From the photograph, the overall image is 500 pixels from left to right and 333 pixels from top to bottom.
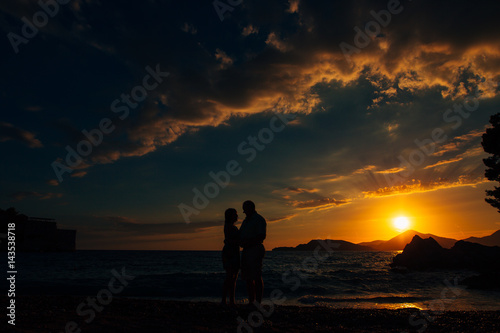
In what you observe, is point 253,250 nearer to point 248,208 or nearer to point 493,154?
point 248,208

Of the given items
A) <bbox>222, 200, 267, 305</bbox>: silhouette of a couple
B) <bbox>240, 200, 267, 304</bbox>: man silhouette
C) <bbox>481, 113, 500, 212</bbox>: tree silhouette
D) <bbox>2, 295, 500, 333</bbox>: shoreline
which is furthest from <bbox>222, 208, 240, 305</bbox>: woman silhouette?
<bbox>481, 113, 500, 212</bbox>: tree silhouette

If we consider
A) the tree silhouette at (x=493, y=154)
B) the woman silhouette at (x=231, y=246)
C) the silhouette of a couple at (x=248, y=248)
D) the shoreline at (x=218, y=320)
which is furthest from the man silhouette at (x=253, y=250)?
the tree silhouette at (x=493, y=154)

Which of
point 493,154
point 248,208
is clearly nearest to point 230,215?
point 248,208

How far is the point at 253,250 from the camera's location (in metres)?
6.90

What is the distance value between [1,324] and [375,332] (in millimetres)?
7715

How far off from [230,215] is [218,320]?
8.01 ft

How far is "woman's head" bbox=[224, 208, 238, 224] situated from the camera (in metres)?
7.47

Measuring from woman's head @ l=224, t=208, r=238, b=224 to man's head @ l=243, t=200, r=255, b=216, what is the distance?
41 cm

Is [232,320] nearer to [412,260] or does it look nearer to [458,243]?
[412,260]

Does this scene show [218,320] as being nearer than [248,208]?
Yes

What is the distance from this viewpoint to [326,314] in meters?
8.02

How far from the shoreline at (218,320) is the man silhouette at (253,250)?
2.11ft

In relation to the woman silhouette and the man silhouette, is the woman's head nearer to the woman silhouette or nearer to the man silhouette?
the woman silhouette

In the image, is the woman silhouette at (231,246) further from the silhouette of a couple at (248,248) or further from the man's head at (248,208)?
the man's head at (248,208)
